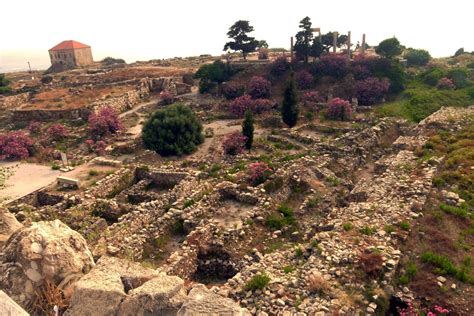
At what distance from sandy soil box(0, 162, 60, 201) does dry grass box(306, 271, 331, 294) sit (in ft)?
61.6

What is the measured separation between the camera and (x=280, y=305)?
1080cm

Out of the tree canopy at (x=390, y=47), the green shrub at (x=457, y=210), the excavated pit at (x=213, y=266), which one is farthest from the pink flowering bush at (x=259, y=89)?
the green shrub at (x=457, y=210)

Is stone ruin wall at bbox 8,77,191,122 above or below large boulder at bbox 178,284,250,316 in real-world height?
above

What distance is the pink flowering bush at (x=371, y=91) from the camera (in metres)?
39.2

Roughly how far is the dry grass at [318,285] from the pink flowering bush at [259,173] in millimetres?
10581

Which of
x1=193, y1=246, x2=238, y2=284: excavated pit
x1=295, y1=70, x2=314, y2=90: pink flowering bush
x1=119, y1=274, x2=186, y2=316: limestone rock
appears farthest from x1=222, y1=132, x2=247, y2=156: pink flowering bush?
x1=119, y1=274, x2=186, y2=316: limestone rock

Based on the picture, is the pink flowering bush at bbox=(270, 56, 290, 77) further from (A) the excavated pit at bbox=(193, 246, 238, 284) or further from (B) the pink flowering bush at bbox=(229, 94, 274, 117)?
(A) the excavated pit at bbox=(193, 246, 238, 284)

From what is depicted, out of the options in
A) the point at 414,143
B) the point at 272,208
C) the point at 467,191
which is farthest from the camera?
the point at 414,143

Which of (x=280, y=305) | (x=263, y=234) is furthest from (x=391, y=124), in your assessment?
(x=280, y=305)

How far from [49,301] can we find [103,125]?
28.8 metres

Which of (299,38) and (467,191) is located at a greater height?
(299,38)

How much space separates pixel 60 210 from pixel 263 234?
1200 cm

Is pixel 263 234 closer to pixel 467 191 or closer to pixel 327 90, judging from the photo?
pixel 467 191

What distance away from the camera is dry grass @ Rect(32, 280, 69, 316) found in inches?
316
